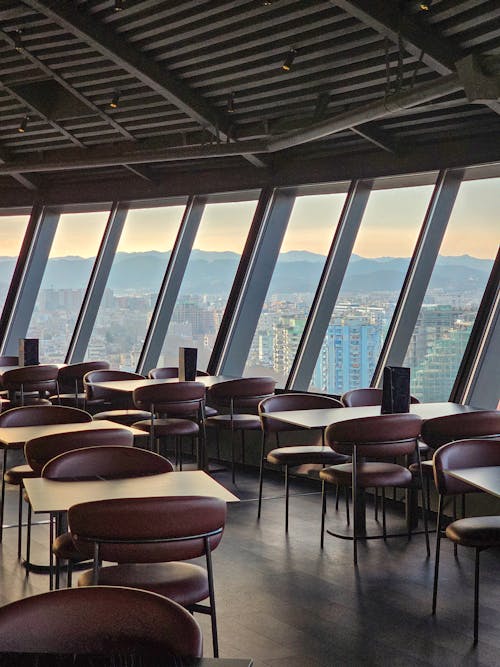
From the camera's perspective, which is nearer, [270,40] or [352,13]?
[352,13]

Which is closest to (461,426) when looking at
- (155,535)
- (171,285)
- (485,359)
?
(485,359)

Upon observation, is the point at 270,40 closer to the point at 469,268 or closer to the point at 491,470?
the point at 469,268

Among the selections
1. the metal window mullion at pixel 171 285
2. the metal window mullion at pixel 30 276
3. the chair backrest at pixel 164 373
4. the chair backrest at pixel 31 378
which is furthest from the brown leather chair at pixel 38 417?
the metal window mullion at pixel 30 276

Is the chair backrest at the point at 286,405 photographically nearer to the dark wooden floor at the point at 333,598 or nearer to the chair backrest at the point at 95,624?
the dark wooden floor at the point at 333,598

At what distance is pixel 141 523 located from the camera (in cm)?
309

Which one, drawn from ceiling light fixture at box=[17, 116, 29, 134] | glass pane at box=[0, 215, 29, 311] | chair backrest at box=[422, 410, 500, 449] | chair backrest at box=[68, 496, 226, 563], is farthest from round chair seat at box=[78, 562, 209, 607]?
glass pane at box=[0, 215, 29, 311]

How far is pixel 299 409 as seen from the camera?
6.78m

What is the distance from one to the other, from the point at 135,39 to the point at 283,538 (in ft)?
15.7

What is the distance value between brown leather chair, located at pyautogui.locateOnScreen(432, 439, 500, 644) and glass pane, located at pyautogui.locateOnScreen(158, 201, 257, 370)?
6.14 m

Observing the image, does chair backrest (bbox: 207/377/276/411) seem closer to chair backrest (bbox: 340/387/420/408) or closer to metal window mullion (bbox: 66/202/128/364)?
chair backrest (bbox: 340/387/420/408)

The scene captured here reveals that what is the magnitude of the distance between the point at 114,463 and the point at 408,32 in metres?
3.97

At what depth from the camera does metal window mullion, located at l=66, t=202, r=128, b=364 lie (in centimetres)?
1179

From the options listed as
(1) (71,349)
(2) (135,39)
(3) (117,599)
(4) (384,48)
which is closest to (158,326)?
(1) (71,349)

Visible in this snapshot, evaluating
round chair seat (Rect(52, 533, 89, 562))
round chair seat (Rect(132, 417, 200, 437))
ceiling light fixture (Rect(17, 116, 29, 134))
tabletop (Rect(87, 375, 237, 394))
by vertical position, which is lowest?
round chair seat (Rect(52, 533, 89, 562))
